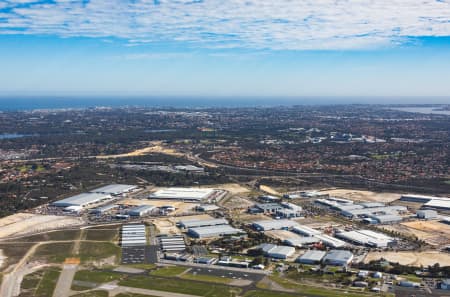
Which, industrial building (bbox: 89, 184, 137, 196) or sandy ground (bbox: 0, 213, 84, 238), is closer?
sandy ground (bbox: 0, 213, 84, 238)

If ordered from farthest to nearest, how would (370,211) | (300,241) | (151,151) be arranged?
1. (151,151)
2. (370,211)
3. (300,241)

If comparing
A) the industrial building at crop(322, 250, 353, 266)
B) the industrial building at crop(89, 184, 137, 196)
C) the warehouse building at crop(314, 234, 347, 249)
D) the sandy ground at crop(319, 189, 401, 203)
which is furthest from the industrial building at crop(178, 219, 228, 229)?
the sandy ground at crop(319, 189, 401, 203)

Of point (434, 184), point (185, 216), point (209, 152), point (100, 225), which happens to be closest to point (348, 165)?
point (434, 184)

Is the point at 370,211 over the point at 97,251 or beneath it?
over

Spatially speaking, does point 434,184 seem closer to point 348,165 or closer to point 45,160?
point 348,165

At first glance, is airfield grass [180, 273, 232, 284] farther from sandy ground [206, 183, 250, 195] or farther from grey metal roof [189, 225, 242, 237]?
sandy ground [206, 183, 250, 195]

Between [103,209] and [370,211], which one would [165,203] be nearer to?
[103,209]

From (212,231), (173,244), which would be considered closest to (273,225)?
(212,231)
